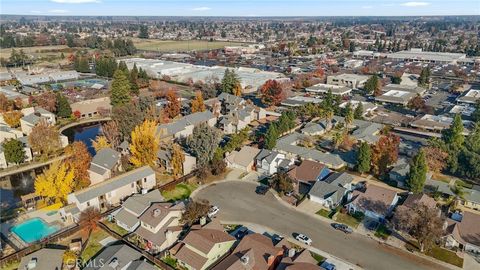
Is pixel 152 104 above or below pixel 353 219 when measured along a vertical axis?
above

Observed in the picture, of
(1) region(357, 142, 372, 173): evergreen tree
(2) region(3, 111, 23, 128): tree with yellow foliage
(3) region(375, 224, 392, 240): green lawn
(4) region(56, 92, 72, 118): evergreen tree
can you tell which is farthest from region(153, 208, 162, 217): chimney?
(4) region(56, 92, 72, 118): evergreen tree

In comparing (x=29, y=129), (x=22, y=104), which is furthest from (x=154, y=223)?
(x=22, y=104)

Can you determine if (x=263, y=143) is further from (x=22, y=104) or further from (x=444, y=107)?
(x=22, y=104)

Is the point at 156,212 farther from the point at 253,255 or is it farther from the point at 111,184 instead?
the point at 253,255

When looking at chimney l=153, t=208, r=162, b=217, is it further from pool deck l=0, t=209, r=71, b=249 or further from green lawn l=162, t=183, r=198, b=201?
pool deck l=0, t=209, r=71, b=249

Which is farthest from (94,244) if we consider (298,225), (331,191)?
(331,191)

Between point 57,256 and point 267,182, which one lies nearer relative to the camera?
point 57,256

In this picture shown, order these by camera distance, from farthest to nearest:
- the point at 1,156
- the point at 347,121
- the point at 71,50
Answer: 1. the point at 71,50
2. the point at 347,121
3. the point at 1,156
